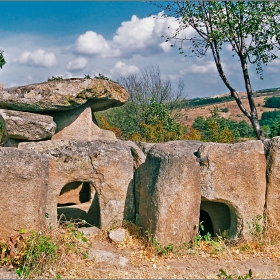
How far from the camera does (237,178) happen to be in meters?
8.02

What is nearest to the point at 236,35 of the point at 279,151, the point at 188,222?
the point at 279,151

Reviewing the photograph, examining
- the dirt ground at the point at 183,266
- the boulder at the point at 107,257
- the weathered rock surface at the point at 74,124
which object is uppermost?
the weathered rock surface at the point at 74,124

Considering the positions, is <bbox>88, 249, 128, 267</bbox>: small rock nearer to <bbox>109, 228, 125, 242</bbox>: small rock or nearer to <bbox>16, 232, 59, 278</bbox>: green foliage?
<bbox>109, 228, 125, 242</bbox>: small rock

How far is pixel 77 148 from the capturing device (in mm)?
8461

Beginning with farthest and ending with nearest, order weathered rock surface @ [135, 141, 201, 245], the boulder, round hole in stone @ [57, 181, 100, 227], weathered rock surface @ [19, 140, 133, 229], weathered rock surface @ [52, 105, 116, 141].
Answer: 1. weathered rock surface @ [52, 105, 116, 141]
2. round hole in stone @ [57, 181, 100, 227]
3. weathered rock surface @ [19, 140, 133, 229]
4. weathered rock surface @ [135, 141, 201, 245]
5. the boulder

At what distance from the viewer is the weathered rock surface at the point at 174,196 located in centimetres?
752

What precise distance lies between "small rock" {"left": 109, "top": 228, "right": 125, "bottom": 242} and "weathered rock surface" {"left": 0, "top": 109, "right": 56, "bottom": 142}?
2989 millimetres

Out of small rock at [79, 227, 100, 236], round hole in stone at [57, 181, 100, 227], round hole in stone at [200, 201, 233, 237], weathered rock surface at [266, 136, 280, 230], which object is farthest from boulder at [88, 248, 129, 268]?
weathered rock surface at [266, 136, 280, 230]

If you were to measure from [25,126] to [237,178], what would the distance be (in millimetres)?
4705

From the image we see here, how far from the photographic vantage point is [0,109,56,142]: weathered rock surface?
Answer: 9.73m

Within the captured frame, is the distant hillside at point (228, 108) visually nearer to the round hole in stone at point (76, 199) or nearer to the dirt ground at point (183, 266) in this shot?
the round hole in stone at point (76, 199)

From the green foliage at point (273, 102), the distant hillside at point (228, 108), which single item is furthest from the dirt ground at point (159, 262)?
the green foliage at point (273, 102)

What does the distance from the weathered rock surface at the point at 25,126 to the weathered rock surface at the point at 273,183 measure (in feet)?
15.7

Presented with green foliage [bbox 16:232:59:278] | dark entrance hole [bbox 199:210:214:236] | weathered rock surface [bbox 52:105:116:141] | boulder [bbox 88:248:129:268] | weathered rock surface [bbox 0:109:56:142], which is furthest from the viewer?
weathered rock surface [bbox 52:105:116:141]
